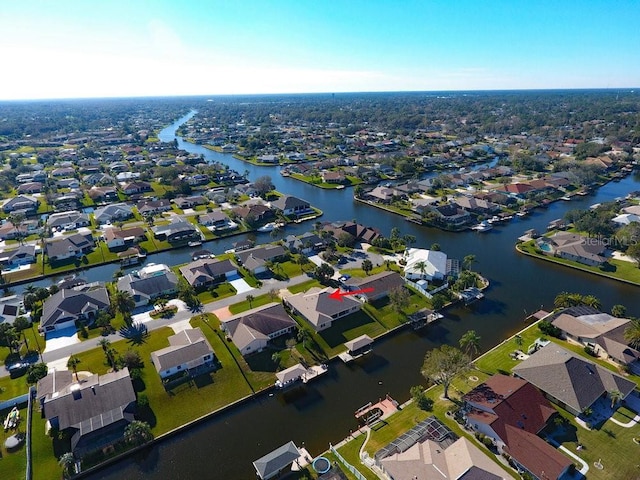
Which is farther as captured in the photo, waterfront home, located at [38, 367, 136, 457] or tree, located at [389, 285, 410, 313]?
tree, located at [389, 285, 410, 313]

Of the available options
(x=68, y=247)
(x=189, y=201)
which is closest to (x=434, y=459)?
(x=68, y=247)

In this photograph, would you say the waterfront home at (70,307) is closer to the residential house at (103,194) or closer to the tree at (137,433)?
the tree at (137,433)

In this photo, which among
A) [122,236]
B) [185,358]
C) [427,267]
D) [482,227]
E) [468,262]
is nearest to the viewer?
[185,358]

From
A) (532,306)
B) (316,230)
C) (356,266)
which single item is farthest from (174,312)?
(532,306)

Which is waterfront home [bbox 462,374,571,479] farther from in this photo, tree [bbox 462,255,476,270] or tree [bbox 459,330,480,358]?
tree [bbox 462,255,476,270]

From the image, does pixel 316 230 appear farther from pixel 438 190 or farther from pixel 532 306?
pixel 438 190

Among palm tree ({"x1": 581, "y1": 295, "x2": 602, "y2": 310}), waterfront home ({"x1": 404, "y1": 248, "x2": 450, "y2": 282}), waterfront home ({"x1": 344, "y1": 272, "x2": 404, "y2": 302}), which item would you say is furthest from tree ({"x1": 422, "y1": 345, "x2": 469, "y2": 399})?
palm tree ({"x1": 581, "y1": 295, "x2": 602, "y2": 310})

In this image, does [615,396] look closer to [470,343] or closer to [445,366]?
[470,343]
